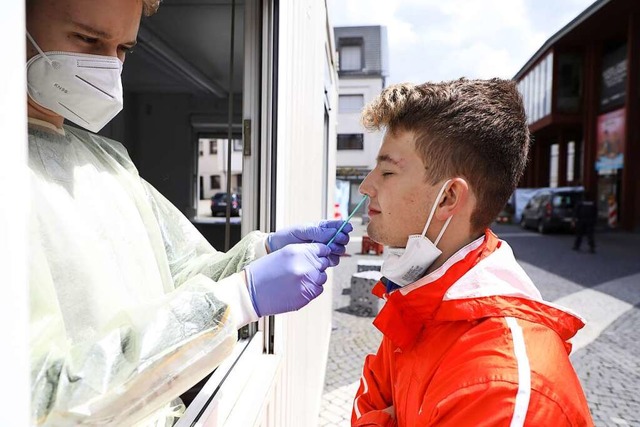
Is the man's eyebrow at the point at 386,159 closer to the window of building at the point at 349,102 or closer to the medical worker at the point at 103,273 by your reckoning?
the medical worker at the point at 103,273

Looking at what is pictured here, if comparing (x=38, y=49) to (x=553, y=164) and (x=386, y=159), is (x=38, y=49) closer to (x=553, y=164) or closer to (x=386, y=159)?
(x=386, y=159)

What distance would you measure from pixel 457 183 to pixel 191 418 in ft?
3.07

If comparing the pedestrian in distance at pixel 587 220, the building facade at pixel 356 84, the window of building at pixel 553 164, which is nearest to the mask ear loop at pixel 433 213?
the pedestrian in distance at pixel 587 220

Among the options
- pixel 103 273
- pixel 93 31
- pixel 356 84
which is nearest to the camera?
pixel 103 273

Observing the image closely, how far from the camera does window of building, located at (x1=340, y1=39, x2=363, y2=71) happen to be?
31.0 metres

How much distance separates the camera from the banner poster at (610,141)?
1886 cm

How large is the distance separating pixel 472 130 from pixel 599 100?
24180 millimetres

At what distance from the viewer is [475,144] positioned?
132 centimetres

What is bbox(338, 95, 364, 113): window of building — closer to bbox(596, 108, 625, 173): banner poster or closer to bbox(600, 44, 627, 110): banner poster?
bbox(600, 44, 627, 110): banner poster

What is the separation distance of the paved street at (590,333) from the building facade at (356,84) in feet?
58.7

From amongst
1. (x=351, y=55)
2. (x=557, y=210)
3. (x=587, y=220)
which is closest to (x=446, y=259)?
(x=587, y=220)

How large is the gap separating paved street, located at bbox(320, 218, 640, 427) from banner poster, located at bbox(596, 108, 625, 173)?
8504mm

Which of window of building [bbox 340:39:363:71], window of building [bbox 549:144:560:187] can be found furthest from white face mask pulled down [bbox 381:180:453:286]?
window of building [bbox 549:144:560:187]

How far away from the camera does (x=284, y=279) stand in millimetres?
1158
